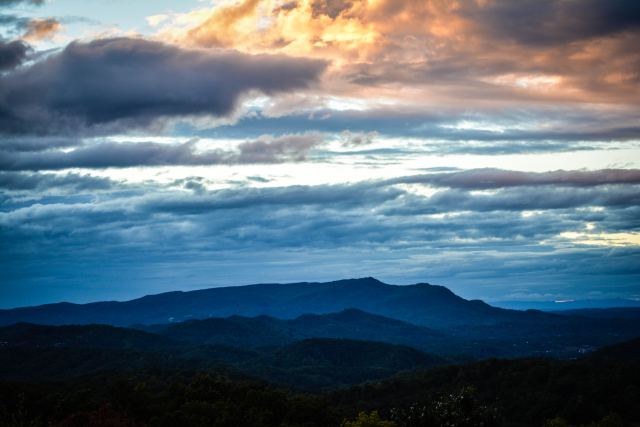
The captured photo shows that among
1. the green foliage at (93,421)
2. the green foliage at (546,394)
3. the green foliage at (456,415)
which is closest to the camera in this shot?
the green foliage at (456,415)

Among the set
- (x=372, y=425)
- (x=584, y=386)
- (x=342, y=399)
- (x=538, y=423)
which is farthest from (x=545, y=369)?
(x=372, y=425)

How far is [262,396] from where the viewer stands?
335ft

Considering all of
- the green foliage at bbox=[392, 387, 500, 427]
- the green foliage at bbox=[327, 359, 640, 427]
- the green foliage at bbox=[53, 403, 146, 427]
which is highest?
the green foliage at bbox=[392, 387, 500, 427]

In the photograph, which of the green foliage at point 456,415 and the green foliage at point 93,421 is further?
the green foliage at point 93,421

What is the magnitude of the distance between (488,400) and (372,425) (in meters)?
142

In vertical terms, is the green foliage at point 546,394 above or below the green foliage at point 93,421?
below

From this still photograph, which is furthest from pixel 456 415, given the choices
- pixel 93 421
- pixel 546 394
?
pixel 546 394

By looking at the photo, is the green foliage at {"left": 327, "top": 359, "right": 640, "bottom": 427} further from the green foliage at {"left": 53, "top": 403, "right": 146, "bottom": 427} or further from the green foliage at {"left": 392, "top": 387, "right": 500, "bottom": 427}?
the green foliage at {"left": 392, "top": 387, "right": 500, "bottom": 427}

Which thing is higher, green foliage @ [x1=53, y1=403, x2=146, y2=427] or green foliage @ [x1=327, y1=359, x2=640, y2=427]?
green foliage @ [x1=53, y1=403, x2=146, y2=427]

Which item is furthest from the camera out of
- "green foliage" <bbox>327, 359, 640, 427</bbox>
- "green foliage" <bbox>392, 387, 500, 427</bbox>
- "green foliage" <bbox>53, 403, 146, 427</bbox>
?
"green foliage" <bbox>327, 359, 640, 427</bbox>

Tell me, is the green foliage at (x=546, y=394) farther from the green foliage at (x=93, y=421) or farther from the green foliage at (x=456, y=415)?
the green foliage at (x=456, y=415)

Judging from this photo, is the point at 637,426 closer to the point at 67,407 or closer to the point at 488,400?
the point at 488,400

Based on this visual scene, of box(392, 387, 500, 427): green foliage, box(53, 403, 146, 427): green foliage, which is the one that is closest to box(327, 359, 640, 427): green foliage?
box(53, 403, 146, 427): green foliage

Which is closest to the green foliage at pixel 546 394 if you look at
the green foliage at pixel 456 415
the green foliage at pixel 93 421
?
the green foliage at pixel 93 421
